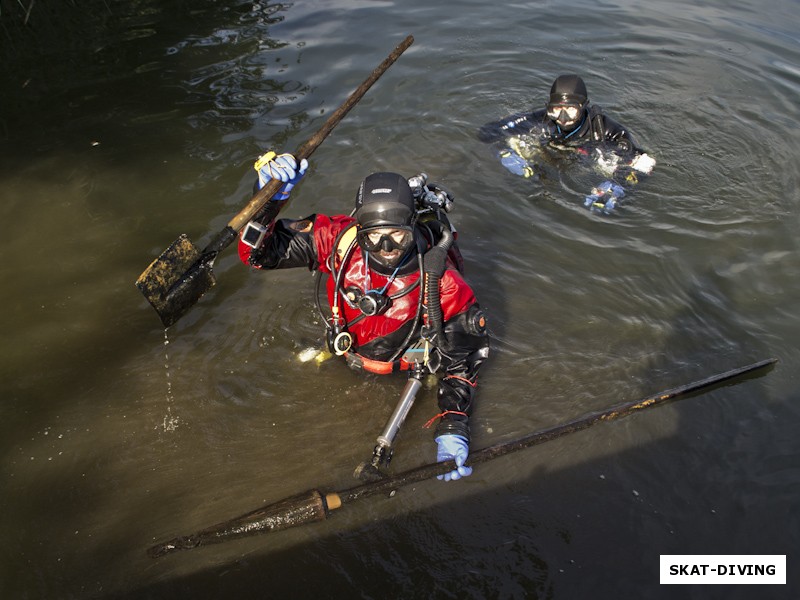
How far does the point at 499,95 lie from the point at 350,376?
5.64 meters

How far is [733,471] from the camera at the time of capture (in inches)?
170

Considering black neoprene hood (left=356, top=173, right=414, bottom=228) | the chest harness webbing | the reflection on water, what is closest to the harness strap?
the chest harness webbing

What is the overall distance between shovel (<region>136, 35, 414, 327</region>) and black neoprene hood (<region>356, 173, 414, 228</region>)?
0.66 metres

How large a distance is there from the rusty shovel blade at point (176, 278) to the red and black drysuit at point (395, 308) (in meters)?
0.49

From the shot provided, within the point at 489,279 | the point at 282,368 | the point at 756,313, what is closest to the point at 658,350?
the point at 756,313

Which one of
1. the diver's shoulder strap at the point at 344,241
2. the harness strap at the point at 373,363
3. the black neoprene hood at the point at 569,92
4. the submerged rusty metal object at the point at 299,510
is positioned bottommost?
the submerged rusty metal object at the point at 299,510

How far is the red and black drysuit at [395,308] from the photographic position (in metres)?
4.03

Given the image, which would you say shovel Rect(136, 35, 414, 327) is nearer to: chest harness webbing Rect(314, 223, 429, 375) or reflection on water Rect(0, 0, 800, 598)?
chest harness webbing Rect(314, 223, 429, 375)

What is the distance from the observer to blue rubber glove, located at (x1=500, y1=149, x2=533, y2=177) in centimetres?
725

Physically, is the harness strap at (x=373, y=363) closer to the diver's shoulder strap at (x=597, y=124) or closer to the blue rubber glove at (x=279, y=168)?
the blue rubber glove at (x=279, y=168)

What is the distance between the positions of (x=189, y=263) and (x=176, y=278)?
138 mm

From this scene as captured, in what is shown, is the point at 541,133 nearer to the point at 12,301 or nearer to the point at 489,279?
the point at 489,279

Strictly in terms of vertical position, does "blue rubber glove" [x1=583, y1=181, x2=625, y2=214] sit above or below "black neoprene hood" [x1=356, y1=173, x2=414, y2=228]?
below

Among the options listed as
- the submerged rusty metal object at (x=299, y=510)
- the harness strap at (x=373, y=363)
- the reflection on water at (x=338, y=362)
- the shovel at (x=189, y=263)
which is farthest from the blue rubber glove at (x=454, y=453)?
the shovel at (x=189, y=263)
